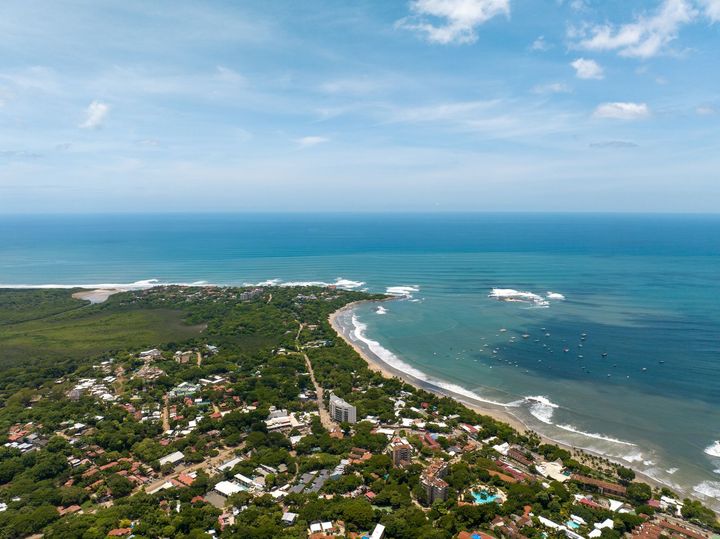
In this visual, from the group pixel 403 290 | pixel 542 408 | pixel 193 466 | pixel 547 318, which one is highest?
pixel 403 290

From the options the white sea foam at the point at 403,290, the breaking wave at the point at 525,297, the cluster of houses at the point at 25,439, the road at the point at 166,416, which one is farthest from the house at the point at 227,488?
the breaking wave at the point at 525,297

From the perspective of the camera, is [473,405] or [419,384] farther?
[419,384]

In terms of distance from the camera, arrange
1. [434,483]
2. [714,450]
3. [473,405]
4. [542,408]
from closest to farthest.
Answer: [434,483] → [714,450] → [542,408] → [473,405]

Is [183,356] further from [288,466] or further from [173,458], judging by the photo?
[288,466]

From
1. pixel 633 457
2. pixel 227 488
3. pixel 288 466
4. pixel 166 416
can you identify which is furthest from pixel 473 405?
pixel 166 416

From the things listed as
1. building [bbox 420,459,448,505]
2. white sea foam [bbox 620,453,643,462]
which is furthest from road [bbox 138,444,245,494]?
white sea foam [bbox 620,453,643,462]

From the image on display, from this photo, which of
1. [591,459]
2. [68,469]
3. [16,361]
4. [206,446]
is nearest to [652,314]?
Result: [591,459]
